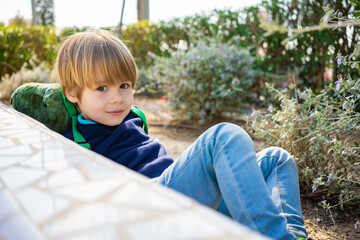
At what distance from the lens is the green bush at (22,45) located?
24.7ft

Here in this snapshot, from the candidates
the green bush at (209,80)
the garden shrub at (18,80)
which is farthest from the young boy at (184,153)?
the garden shrub at (18,80)

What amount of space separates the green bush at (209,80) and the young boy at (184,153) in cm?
261

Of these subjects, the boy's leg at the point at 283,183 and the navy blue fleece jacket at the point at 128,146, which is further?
the navy blue fleece jacket at the point at 128,146

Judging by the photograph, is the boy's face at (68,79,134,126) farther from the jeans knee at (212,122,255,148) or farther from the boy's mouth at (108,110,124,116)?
the jeans knee at (212,122,255,148)

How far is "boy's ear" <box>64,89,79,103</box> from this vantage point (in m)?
1.81

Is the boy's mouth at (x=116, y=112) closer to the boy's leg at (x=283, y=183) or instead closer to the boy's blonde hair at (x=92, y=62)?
the boy's blonde hair at (x=92, y=62)

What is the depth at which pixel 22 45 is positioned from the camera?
789 cm

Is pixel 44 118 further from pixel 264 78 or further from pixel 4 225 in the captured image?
pixel 264 78

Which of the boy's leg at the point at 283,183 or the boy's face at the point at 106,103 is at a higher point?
the boy's face at the point at 106,103

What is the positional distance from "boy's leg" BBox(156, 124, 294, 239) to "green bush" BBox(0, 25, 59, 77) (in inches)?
261

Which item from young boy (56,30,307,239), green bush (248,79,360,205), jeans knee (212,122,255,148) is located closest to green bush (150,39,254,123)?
green bush (248,79,360,205)

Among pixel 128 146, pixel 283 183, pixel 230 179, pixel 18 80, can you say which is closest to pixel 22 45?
pixel 18 80

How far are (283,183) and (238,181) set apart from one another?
1.53 ft

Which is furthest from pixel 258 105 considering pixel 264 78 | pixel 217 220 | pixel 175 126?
pixel 217 220
